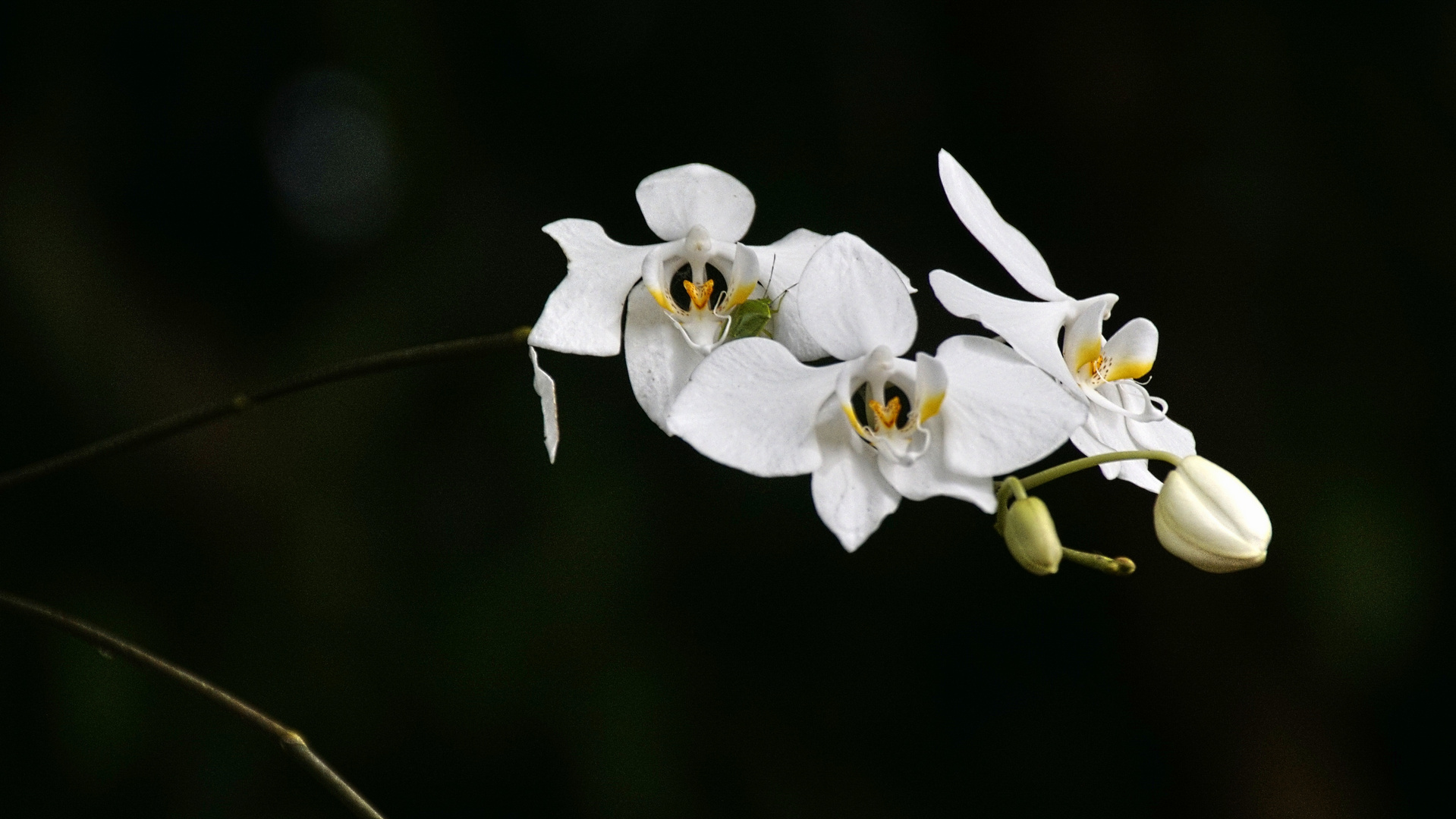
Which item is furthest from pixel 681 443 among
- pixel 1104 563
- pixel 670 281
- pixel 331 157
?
pixel 1104 563

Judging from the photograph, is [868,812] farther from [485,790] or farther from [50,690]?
[50,690]

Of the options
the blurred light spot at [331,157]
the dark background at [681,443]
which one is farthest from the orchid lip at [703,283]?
the blurred light spot at [331,157]

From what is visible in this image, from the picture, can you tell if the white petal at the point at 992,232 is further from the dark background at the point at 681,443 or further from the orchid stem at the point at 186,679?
the dark background at the point at 681,443

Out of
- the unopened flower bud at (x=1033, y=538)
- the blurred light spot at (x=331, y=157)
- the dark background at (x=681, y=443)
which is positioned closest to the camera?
the unopened flower bud at (x=1033, y=538)

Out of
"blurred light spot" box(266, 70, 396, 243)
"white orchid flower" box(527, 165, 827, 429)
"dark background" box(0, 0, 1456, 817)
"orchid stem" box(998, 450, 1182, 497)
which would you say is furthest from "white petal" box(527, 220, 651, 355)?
"blurred light spot" box(266, 70, 396, 243)

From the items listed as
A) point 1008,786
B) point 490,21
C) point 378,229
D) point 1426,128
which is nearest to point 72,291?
point 378,229

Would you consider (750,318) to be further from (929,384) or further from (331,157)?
(331,157)
